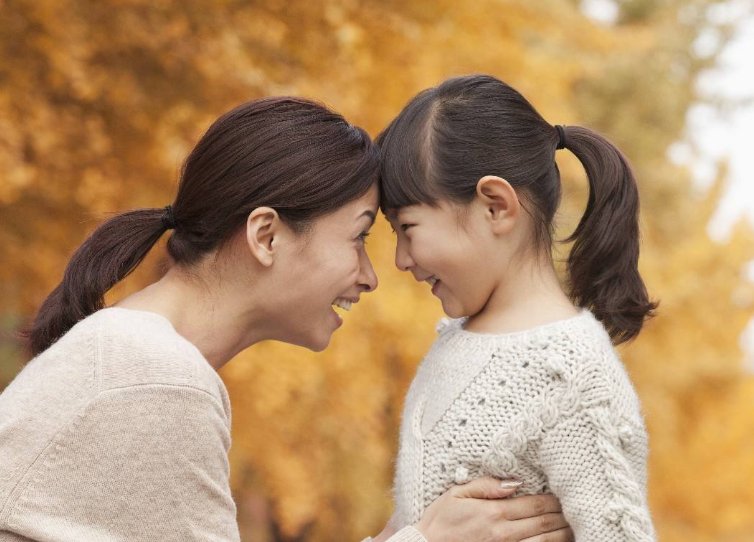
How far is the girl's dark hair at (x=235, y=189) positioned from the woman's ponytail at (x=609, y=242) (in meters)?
0.54

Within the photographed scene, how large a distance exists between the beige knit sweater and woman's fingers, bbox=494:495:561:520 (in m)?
0.59

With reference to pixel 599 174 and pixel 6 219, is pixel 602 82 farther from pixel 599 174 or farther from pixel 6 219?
pixel 599 174

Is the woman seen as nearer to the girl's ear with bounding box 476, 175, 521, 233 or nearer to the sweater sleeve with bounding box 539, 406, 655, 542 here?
the sweater sleeve with bounding box 539, 406, 655, 542

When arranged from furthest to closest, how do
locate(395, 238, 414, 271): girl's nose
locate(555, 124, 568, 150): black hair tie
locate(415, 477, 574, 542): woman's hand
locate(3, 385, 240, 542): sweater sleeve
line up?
locate(555, 124, 568, 150): black hair tie → locate(395, 238, 414, 271): girl's nose → locate(415, 477, 574, 542): woman's hand → locate(3, 385, 240, 542): sweater sleeve

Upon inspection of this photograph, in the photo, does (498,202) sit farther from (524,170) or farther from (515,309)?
(515,309)

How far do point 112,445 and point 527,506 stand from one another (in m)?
0.88

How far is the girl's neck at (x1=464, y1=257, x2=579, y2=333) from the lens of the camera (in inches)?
94.2

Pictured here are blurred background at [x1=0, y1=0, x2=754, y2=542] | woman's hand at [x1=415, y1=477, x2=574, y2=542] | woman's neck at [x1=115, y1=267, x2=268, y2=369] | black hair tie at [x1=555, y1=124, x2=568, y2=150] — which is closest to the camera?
woman's hand at [x1=415, y1=477, x2=574, y2=542]

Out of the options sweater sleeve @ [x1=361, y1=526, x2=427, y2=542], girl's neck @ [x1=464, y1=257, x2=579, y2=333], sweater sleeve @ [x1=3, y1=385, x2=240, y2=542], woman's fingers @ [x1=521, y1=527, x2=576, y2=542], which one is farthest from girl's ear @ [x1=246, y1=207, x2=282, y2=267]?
woman's fingers @ [x1=521, y1=527, x2=576, y2=542]

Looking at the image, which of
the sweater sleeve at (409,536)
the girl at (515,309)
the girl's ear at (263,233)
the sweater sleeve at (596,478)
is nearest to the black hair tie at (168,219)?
the girl's ear at (263,233)

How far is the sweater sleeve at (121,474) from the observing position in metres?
2.02

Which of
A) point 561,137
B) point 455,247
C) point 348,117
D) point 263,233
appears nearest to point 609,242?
point 561,137

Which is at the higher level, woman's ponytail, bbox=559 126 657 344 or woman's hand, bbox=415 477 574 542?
woman's ponytail, bbox=559 126 657 344

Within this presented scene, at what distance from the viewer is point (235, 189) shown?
2346 mm
